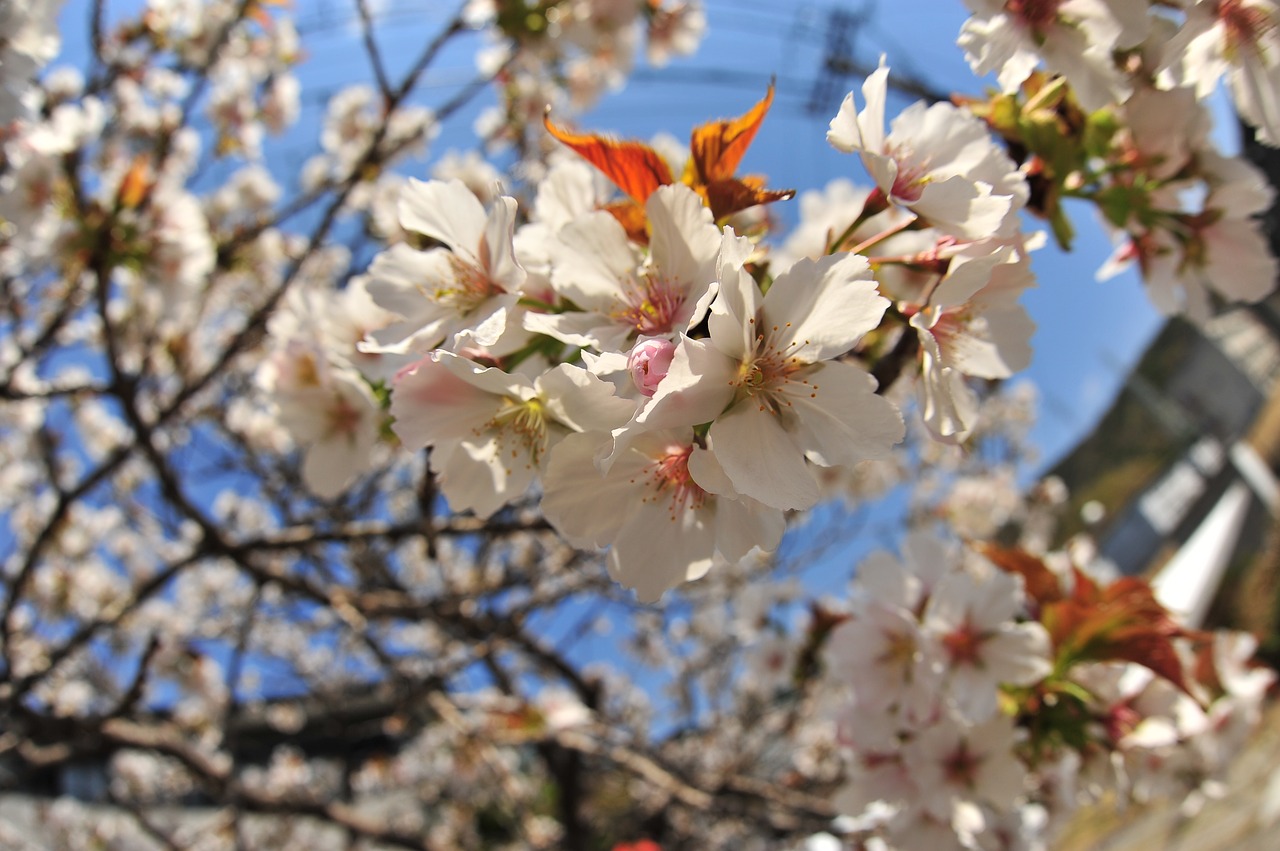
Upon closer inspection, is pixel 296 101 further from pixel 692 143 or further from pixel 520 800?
pixel 692 143

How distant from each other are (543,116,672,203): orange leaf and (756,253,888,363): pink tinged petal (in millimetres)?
187

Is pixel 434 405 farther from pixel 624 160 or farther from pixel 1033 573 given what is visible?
pixel 1033 573

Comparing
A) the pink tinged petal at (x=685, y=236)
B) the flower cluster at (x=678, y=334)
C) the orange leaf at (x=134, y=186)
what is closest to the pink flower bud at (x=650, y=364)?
the flower cluster at (x=678, y=334)

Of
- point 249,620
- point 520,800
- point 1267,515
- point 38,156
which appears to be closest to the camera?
point 38,156

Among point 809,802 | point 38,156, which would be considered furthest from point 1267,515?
point 38,156

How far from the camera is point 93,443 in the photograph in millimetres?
5441

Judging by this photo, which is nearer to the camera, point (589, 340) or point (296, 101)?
point (589, 340)

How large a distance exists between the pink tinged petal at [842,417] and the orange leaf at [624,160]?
0.26 meters

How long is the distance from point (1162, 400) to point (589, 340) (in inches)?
598

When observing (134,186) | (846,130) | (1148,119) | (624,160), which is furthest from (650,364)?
(134,186)

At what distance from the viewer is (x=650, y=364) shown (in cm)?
63

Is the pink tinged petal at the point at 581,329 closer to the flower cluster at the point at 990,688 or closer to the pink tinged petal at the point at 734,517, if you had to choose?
the pink tinged petal at the point at 734,517

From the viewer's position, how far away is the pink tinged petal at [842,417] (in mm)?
653

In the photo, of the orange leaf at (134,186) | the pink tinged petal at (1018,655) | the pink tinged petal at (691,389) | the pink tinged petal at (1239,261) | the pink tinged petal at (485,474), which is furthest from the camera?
the orange leaf at (134,186)
